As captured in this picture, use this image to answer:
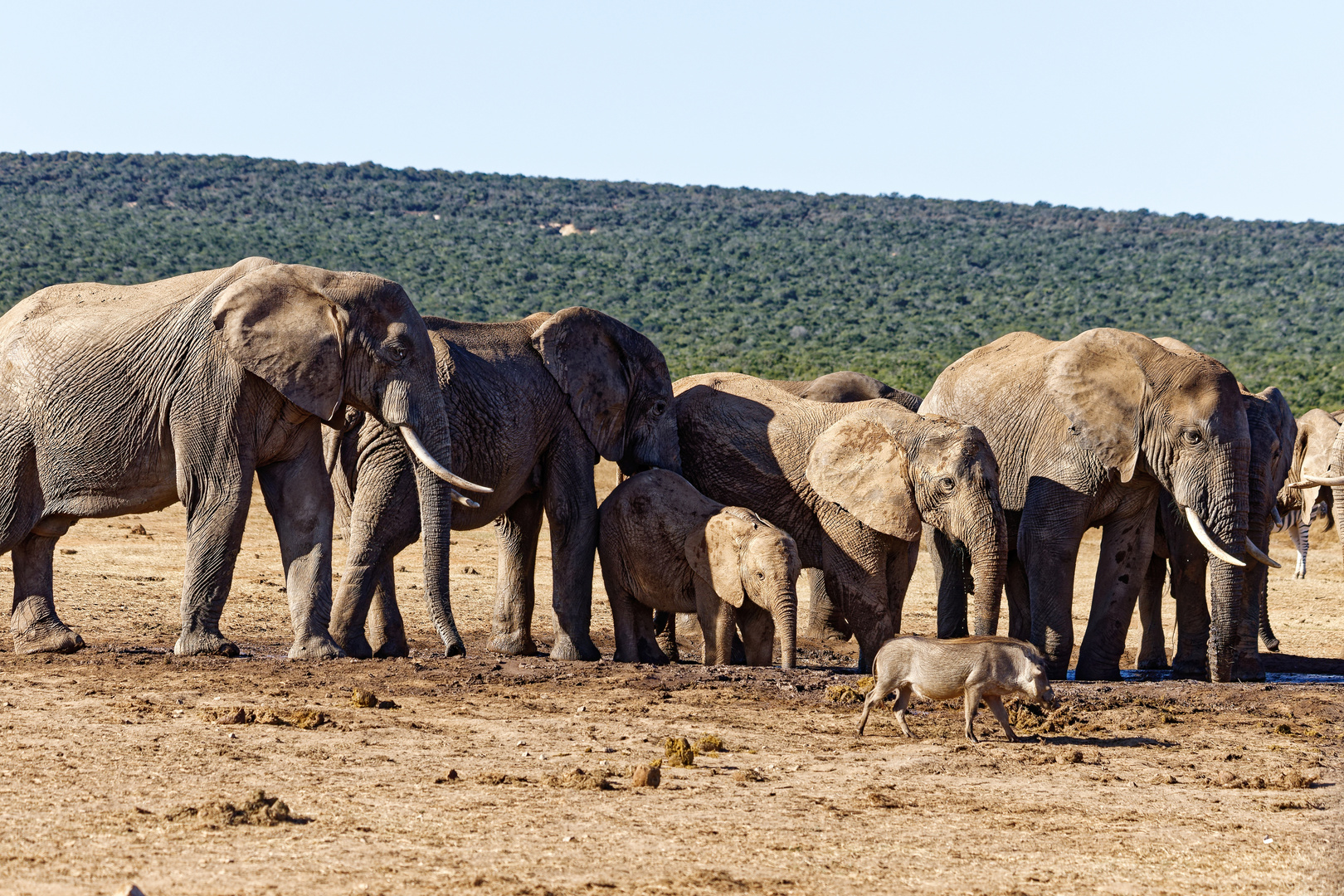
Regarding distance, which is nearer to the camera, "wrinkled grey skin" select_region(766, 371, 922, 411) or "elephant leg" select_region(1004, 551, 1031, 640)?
"elephant leg" select_region(1004, 551, 1031, 640)

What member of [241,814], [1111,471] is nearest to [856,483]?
[1111,471]

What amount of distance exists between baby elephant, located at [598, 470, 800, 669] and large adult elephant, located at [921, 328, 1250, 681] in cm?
158

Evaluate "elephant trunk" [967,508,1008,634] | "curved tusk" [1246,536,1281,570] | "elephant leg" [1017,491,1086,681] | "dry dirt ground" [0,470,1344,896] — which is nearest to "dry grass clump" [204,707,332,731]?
"dry dirt ground" [0,470,1344,896]

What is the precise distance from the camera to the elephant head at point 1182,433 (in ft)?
40.7

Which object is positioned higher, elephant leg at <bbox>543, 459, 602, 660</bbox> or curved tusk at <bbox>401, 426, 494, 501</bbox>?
curved tusk at <bbox>401, 426, 494, 501</bbox>

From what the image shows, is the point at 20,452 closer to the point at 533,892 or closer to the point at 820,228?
the point at 533,892

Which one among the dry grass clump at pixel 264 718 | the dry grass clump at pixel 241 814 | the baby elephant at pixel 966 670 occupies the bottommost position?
the dry grass clump at pixel 264 718

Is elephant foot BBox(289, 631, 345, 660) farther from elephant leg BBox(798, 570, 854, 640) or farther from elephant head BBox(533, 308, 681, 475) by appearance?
elephant leg BBox(798, 570, 854, 640)

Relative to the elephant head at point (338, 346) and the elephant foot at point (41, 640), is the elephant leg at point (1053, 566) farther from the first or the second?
the elephant foot at point (41, 640)

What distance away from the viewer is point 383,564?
40.9 ft

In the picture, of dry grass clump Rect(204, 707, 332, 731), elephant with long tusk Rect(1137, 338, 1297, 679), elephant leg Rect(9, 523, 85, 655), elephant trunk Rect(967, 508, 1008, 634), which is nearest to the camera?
dry grass clump Rect(204, 707, 332, 731)

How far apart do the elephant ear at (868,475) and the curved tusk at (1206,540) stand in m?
2.02

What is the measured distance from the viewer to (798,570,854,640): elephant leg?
1562cm

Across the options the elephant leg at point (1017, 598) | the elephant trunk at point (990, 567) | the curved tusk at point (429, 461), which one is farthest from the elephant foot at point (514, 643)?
the elephant leg at point (1017, 598)
